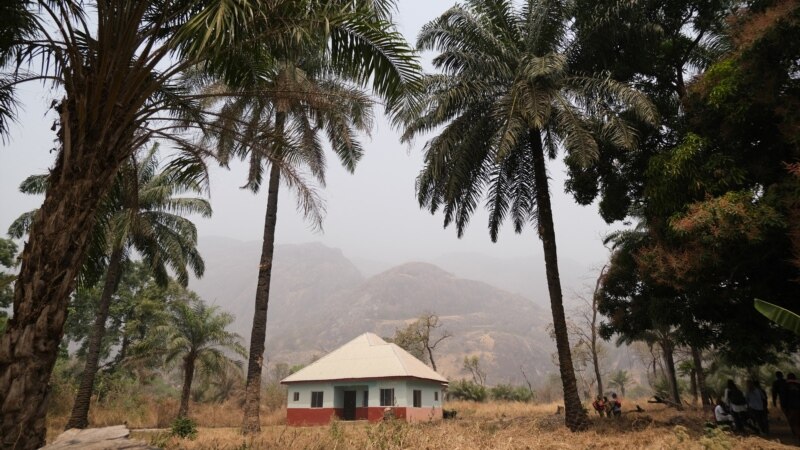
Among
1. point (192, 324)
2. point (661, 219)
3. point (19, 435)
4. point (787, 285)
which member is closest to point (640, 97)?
point (661, 219)

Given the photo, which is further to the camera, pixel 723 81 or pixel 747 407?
pixel 747 407

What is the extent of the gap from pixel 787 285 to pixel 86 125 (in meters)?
16.1

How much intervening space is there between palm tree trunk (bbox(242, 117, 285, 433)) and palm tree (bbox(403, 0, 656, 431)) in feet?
19.4

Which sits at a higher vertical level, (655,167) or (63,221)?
(655,167)

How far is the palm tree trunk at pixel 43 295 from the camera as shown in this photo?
5.00 m

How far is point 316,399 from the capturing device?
30.5 metres

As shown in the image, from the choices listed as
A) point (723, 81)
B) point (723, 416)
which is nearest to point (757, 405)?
point (723, 416)

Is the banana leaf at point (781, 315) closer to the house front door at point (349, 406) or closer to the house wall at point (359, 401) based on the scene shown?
the house wall at point (359, 401)

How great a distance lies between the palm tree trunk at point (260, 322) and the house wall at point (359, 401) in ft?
36.9

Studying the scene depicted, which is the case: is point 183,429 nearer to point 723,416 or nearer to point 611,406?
point 723,416

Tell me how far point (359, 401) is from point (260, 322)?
16232mm

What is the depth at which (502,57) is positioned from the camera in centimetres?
1609

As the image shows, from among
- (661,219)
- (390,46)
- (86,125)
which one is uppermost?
(390,46)

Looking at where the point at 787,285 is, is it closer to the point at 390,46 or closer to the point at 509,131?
the point at 509,131
